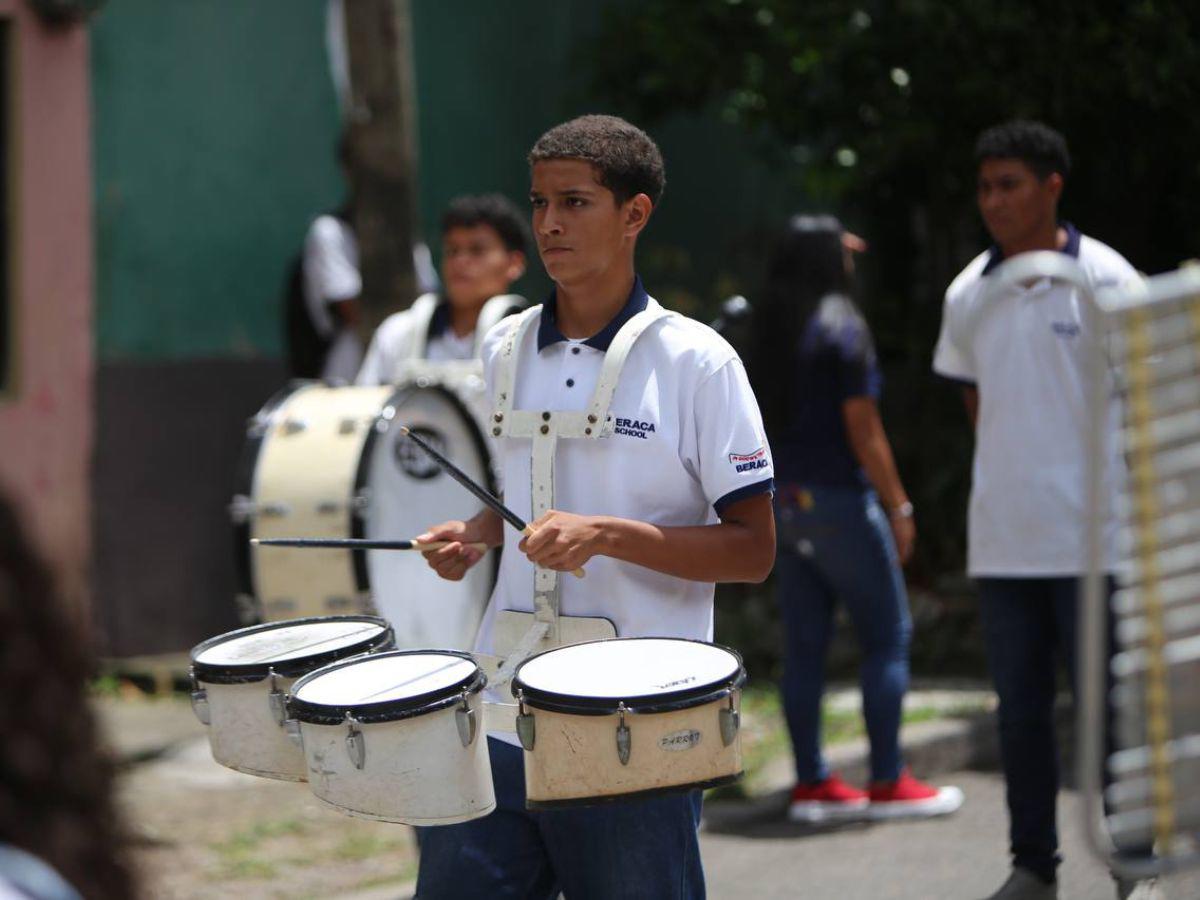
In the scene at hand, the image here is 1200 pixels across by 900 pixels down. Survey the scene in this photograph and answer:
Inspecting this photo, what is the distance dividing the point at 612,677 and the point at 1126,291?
3.95 feet

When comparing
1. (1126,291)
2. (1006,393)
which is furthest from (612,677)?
(1006,393)

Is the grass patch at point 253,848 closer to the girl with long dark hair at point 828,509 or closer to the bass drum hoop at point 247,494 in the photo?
the bass drum hoop at point 247,494

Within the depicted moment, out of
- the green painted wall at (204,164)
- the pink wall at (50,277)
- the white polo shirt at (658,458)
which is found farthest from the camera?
the green painted wall at (204,164)

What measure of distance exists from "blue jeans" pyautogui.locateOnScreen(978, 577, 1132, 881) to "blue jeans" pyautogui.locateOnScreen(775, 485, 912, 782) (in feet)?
4.42

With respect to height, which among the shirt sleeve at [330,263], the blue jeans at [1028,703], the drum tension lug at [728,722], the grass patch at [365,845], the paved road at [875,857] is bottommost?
the paved road at [875,857]

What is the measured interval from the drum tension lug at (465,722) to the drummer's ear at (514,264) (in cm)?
328

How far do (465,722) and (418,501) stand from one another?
9.71 feet

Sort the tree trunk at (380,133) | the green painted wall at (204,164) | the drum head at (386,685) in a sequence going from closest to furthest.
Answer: the drum head at (386,685), the tree trunk at (380,133), the green painted wall at (204,164)

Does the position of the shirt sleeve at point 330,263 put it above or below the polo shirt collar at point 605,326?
above

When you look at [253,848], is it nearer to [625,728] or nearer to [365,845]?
[365,845]

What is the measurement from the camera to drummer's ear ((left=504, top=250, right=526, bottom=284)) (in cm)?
651

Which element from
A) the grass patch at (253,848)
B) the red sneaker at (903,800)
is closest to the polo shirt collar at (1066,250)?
the red sneaker at (903,800)

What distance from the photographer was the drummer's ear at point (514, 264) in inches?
256

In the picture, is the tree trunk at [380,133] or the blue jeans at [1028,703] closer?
the blue jeans at [1028,703]
